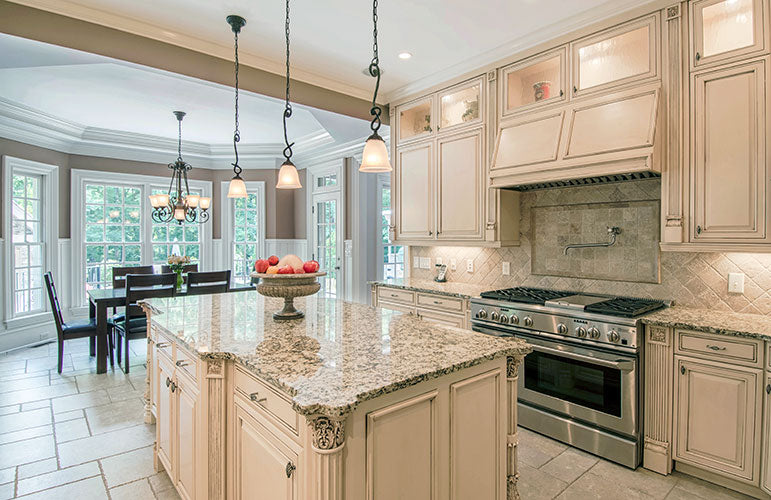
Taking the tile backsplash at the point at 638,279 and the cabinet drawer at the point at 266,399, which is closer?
the cabinet drawer at the point at 266,399

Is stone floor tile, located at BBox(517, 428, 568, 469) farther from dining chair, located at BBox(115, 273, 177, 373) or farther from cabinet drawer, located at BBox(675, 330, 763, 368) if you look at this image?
dining chair, located at BBox(115, 273, 177, 373)

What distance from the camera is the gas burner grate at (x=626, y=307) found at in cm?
250

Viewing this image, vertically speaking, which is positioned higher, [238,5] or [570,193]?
[238,5]

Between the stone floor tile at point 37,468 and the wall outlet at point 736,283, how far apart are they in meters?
4.33

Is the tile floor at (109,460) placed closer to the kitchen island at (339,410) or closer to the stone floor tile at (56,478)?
the stone floor tile at (56,478)

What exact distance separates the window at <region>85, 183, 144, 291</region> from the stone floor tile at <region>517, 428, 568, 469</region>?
6.29 metres

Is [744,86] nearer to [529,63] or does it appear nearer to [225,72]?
[529,63]

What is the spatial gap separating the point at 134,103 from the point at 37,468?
3.83m

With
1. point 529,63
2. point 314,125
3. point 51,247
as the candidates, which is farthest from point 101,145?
point 529,63

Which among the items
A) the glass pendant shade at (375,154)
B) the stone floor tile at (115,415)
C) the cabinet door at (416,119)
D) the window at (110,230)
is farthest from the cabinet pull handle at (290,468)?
the window at (110,230)

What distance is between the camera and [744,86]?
2.34 m

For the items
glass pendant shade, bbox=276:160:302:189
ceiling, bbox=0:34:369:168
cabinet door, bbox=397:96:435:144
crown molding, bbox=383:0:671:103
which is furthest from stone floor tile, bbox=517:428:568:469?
ceiling, bbox=0:34:369:168

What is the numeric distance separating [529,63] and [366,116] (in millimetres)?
1797

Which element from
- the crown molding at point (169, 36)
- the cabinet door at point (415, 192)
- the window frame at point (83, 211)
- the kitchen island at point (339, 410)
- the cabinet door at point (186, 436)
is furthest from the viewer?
the window frame at point (83, 211)
